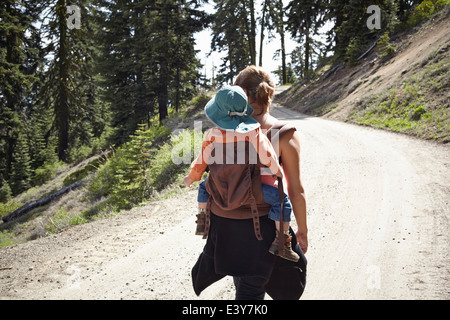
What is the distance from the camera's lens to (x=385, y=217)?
4.99m

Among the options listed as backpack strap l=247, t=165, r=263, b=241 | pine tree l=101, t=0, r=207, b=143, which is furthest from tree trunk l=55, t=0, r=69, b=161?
backpack strap l=247, t=165, r=263, b=241

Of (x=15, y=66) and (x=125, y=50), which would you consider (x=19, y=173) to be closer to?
(x=15, y=66)

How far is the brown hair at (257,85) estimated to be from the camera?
2135 mm

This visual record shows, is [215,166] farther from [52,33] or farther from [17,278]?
[52,33]

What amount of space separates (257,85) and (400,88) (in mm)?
14206

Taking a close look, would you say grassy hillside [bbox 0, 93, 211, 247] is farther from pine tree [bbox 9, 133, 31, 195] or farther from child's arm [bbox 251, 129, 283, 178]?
pine tree [bbox 9, 133, 31, 195]

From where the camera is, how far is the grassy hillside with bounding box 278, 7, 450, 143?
1078cm

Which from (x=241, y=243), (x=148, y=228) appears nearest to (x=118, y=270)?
(x=148, y=228)

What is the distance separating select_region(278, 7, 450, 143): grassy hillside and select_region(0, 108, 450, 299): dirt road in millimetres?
3861

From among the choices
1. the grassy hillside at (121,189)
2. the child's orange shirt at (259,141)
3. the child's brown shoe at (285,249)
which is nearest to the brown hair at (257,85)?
the child's orange shirt at (259,141)

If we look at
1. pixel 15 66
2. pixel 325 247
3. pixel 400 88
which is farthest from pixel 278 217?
pixel 15 66

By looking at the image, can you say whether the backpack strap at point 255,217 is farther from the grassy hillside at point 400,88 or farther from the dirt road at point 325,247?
the grassy hillside at point 400,88

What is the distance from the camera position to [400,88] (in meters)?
13.7

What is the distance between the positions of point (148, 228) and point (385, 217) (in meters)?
4.32
